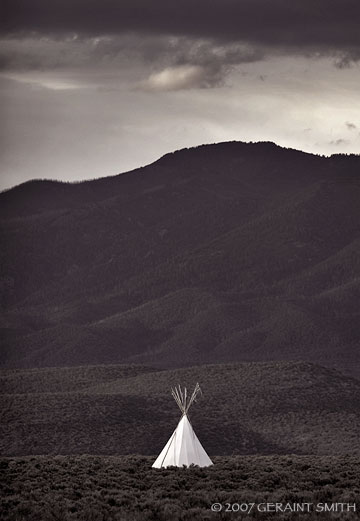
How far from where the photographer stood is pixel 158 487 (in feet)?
144

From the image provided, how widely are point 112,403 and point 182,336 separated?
307ft

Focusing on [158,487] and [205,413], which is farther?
[205,413]

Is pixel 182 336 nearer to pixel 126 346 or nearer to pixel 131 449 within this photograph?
pixel 126 346

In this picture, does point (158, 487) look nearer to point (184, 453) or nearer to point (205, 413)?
point (184, 453)

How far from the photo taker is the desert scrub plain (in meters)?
37.3

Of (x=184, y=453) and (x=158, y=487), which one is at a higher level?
(x=184, y=453)

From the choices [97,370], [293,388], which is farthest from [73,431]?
[97,370]

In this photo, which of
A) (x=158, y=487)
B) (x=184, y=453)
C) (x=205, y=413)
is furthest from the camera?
(x=205, y=413)

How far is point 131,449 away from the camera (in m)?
79.3

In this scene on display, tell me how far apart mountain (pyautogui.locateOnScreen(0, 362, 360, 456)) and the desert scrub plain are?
82.2ft

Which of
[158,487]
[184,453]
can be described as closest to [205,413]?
[184,453]

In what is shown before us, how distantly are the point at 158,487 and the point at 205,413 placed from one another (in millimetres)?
46492

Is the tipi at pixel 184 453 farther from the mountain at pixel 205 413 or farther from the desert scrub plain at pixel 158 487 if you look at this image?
the mountain at pixel 205 413

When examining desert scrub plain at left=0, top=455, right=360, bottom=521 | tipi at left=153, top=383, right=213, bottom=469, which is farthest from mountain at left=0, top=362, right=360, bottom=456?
desert scrub plain at left=0, top=455, right=360, bottom=521
